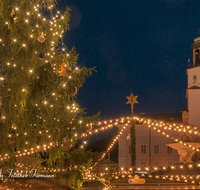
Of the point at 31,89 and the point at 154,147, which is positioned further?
the point at 154,147

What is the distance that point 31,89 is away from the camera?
6160 millimetres

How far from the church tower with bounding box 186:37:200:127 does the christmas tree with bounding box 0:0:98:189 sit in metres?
25.8

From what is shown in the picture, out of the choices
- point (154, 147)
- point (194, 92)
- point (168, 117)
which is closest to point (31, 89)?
point (194, 92)

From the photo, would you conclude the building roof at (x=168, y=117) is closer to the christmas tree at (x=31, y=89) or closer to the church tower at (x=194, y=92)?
the church tower at (x=194, y=92)

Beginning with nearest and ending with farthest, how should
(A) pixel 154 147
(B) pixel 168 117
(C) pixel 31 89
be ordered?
1. (C) pixel 31 89
2. (A) pixel 154 147
3. (B) pixel 168 117

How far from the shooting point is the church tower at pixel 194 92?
32.0 m

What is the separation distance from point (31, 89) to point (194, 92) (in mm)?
29643

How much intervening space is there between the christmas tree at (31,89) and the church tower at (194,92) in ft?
84.7

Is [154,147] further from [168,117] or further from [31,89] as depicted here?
[31,89]

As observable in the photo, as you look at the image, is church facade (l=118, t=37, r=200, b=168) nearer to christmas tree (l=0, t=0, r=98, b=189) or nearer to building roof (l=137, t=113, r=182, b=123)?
building roof (l=137, t=113, r=182, b=123)

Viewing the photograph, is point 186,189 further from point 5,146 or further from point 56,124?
point 5,146

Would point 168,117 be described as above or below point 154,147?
above

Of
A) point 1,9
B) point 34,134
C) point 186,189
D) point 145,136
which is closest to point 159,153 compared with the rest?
point 145,136

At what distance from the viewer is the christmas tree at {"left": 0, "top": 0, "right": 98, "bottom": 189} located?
6.37 meters
